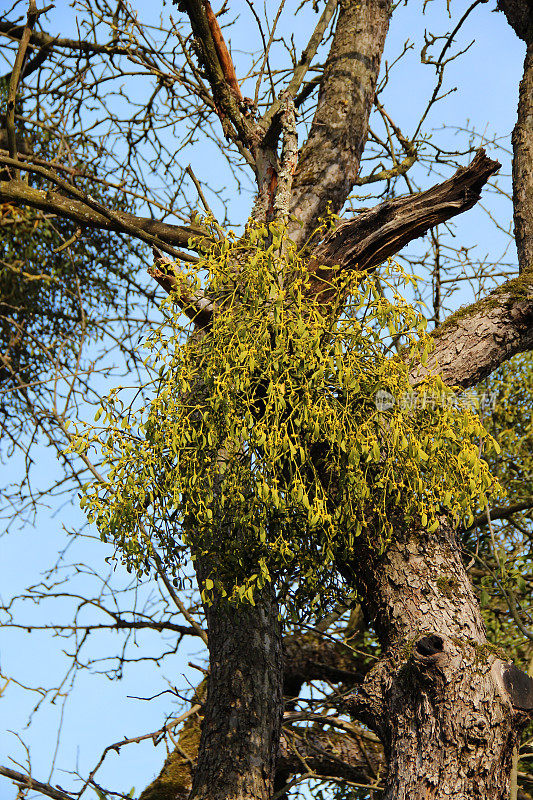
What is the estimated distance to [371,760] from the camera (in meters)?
4.38

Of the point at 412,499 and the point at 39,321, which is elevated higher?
the point at 39,321

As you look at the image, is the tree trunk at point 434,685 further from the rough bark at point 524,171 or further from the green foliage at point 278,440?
the rough bark at point 524,171

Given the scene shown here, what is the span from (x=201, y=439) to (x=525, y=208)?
8.34 ft

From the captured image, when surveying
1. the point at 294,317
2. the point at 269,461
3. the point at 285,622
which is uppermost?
the point at 294,317

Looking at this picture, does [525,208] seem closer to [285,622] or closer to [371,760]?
[285,622]

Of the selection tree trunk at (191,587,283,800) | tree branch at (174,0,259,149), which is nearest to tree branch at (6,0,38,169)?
tree branch at (174,0,259,149)

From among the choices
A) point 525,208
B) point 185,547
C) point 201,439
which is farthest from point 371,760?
point 525,208

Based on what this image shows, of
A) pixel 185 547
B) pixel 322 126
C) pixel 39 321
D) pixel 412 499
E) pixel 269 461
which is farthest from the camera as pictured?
pixel 39 321

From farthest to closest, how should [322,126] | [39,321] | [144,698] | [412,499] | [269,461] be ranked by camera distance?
[39,321] → [322,126] → [144,698] → [412,499] → [269,461]

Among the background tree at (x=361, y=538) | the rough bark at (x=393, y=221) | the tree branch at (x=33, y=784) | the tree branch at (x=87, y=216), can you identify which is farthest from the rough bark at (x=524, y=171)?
the tree branch at (x=33, y=784)

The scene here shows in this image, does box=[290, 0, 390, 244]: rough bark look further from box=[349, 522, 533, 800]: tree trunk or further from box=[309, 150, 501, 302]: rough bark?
box=[349, 522, 533, 800]: tree trunk

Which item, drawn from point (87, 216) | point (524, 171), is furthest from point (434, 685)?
point (524, 171)

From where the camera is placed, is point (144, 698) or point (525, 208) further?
point (525, 208)

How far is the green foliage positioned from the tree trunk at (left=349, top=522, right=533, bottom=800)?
0.20 meters
